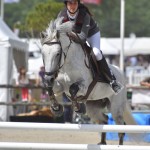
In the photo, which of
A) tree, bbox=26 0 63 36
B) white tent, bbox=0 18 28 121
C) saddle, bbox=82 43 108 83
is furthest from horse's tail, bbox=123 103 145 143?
tree, bbox=26 0 63 36

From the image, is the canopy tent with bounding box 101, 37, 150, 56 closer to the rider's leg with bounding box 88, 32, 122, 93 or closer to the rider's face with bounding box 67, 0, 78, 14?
the rider's leg with bounding box 88, 32, 122, 93

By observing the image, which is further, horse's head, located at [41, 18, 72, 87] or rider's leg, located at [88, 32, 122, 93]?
rider's leg, located at [88, 32, 122, 93]

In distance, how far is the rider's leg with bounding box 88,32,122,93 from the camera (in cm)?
953

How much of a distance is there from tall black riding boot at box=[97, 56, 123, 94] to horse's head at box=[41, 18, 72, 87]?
972 millimetres

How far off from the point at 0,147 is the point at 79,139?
17.0ft

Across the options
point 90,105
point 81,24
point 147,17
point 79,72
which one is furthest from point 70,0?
point 147,17

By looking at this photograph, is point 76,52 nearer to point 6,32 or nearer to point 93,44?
point 93,44

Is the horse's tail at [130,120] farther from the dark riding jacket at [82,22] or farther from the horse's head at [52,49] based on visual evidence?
the horse's head at [52,49]

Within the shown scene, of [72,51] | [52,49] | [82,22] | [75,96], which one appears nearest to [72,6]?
[82,22]

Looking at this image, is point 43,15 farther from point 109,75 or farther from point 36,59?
point 109,75

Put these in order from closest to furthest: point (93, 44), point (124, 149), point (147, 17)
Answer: point (124, 149) < point (93, 44) < point (147, 17)

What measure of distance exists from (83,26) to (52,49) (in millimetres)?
704

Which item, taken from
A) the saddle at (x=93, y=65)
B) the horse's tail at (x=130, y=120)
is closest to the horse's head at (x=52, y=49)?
the saddle at (x=93, y=65)

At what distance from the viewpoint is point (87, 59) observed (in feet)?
30.7
